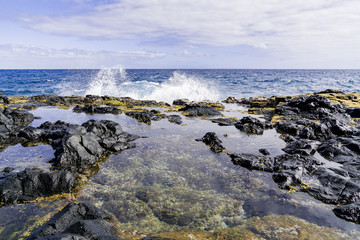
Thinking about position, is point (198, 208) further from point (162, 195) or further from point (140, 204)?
point (140, 204)

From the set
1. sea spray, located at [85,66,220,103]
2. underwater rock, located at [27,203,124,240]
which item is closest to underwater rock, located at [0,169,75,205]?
underwater rock, located at [27,203,124,240]

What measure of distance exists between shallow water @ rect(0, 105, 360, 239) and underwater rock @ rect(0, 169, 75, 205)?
397mm

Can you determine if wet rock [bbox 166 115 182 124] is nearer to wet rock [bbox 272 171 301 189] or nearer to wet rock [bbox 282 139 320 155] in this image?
wet rock [bbox 282 139 320 155]

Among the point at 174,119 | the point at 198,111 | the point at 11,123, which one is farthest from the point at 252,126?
the point at 11,123

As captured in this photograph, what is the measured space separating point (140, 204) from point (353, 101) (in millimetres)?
25695

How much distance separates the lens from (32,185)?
6.51 meters

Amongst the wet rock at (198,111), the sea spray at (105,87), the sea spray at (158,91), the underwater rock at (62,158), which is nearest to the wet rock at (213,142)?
the underwater rock at (62,158)

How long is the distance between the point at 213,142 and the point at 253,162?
2757 mm

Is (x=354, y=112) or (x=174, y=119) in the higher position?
(x=354, y=112)

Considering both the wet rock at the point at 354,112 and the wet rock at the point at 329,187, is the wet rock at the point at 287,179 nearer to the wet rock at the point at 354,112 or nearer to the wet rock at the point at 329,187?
the wet rock at the point at 329,187

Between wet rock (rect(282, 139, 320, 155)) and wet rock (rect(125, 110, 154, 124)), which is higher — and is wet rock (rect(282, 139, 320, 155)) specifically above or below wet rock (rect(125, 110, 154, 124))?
below

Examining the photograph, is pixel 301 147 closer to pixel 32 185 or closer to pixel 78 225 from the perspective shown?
pixel 78 225

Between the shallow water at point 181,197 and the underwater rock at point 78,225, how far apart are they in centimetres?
53

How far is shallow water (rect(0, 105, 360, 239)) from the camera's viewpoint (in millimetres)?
5414
